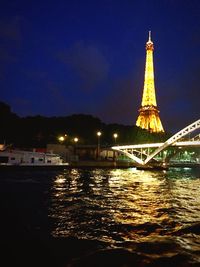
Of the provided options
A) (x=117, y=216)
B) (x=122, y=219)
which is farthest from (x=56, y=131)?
(x=122, y=219)

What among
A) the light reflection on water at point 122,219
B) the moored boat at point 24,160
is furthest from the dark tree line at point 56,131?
A: the light reflection on water at point 122,219

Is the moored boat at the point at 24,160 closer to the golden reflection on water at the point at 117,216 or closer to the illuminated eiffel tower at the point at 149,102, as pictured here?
the golden reflection on water at the point at 117,216

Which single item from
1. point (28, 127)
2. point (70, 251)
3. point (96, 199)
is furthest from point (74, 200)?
point (28, 127)

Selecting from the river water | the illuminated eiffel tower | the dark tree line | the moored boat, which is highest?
the illuminated eiffel tower

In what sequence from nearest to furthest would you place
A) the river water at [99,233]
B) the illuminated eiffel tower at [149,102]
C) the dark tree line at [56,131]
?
the river water at [99,233], the dark tree line at [56,131], the illuminated eiffel tower at [149,102]

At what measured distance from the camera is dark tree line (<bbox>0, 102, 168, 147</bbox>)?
2968 inches

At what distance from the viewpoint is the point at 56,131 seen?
9100 centimetres

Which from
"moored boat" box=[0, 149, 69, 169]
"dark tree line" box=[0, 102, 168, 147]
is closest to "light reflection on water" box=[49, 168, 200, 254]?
"moored boat" box=[0, 149, 69, 169]

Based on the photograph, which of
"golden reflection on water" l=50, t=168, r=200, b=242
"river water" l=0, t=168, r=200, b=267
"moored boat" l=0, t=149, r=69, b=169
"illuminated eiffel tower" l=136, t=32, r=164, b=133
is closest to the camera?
"river water" l=0, t=168, r=200, b=267

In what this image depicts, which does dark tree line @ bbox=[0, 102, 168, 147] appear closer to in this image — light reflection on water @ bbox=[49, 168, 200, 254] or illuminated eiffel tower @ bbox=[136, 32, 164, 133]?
illuminated eiffel tower @ bbox=[136, 32, 164, 133]

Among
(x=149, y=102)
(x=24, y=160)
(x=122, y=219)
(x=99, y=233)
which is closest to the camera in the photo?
(x=99, y=233)

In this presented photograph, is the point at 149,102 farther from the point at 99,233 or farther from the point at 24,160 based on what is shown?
the point at 99,233

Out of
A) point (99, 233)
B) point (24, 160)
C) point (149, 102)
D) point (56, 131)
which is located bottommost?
point (99, 233)

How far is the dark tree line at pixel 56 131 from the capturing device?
7538 centimetres
